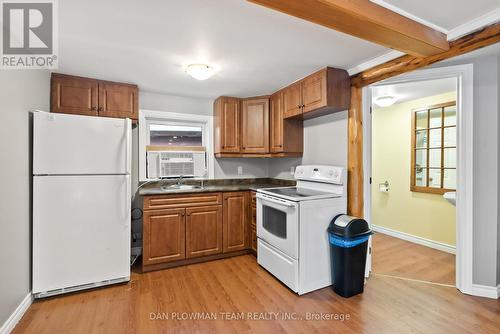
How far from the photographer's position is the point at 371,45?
2.06 m

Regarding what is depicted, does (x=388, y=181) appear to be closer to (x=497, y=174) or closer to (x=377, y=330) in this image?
(x=497, y=174)

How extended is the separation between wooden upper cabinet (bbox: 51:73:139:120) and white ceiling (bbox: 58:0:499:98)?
127 mm

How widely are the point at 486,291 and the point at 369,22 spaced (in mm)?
2612

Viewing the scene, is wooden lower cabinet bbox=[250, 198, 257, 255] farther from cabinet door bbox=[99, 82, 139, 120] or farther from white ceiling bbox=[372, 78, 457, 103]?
white ceiling bbox=[372, 78, 457, 103]

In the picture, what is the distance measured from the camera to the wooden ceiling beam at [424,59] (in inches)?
67.4

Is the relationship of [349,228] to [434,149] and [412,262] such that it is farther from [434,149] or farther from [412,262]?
[434,149]

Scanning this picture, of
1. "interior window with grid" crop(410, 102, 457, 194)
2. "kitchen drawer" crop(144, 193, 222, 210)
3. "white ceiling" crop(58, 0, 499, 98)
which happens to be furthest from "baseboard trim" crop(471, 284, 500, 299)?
"kitchen drawer" crop(144, 193, 222, 210)

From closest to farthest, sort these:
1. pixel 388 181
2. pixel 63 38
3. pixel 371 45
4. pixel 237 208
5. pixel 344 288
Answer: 1. pixel 63 38
2. pixel 371 45
3. pixel 344 288
4. pixel 237 208
5. pixel 388 181

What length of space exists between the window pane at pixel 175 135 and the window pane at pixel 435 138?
3489mm

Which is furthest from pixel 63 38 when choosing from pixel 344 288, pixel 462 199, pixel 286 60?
pixel 462 199

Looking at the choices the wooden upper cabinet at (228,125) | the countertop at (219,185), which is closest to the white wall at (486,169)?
the countertop at (219,185)

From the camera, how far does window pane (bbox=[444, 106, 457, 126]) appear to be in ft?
10.9

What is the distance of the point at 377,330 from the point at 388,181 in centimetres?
296

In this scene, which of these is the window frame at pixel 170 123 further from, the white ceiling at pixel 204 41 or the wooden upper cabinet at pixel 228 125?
the white ceiling at pixel 204 41
